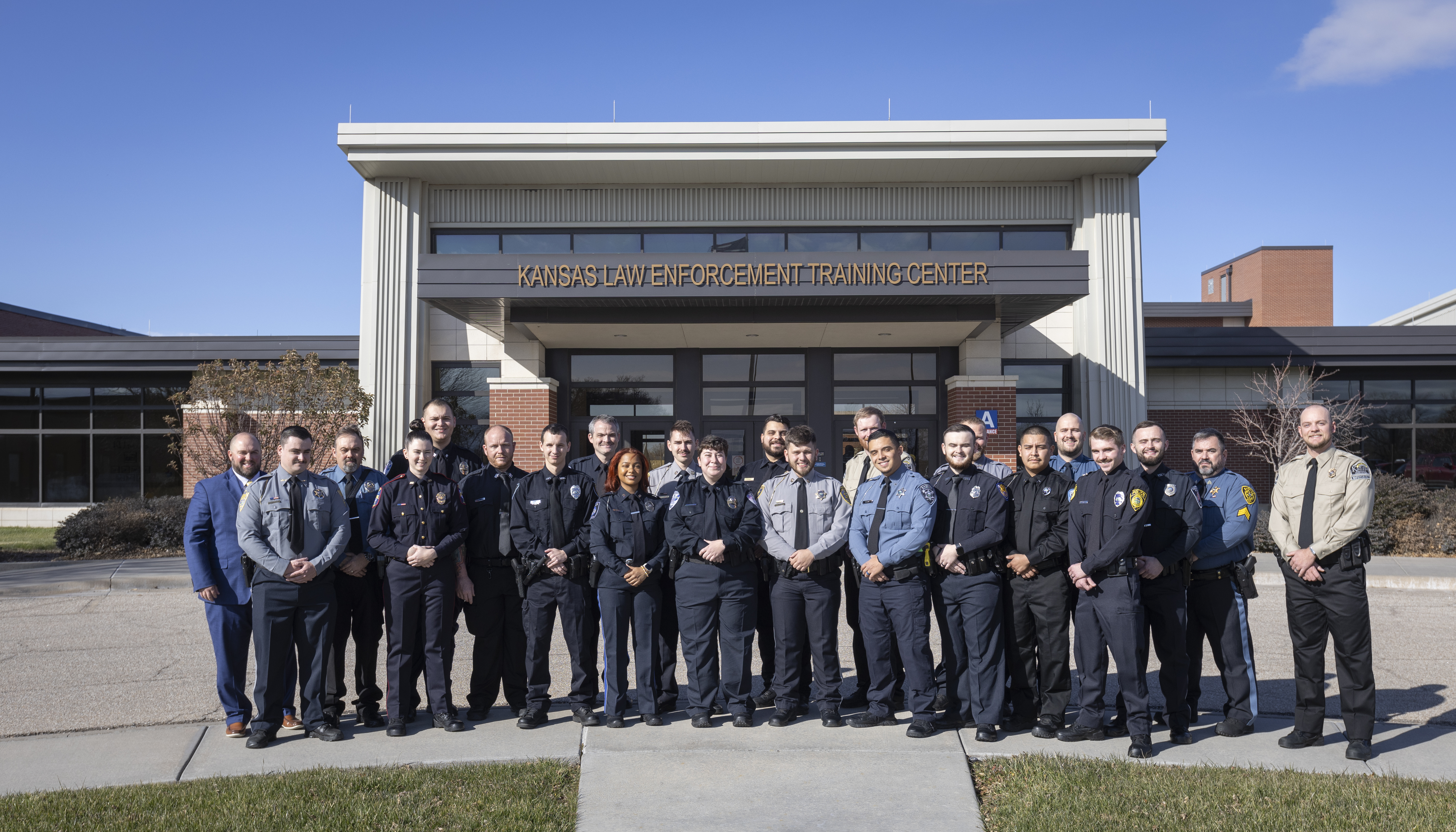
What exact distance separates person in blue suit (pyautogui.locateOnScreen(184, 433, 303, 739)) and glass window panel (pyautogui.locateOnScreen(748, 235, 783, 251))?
1260 centimetres

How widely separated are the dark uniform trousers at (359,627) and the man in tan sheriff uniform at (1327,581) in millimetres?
5609

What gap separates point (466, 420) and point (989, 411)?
968cm

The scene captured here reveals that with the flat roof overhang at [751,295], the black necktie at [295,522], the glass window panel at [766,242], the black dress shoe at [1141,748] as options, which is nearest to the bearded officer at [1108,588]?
the black dress shoe at [1141,748]

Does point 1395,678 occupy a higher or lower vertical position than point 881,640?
lower

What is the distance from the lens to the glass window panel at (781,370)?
17.5m

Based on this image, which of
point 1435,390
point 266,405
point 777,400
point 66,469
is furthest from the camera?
point 66,469

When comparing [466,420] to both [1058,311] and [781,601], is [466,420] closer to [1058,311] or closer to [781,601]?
[1058,311]

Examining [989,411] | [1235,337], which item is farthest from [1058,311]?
[1235,337]

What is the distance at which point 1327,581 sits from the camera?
5484 millimetres

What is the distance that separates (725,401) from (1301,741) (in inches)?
498

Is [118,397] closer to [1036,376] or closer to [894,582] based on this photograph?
[1036,376]

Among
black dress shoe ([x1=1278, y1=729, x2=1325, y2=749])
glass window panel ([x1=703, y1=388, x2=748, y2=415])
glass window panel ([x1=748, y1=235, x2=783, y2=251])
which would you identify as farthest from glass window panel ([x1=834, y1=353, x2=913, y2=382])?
Answer: black dress shoe ([x1=1278, y1=729, x2=1325, y2=749])

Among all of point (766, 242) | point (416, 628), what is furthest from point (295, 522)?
point (766, 242)

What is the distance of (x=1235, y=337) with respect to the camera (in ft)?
61.4
